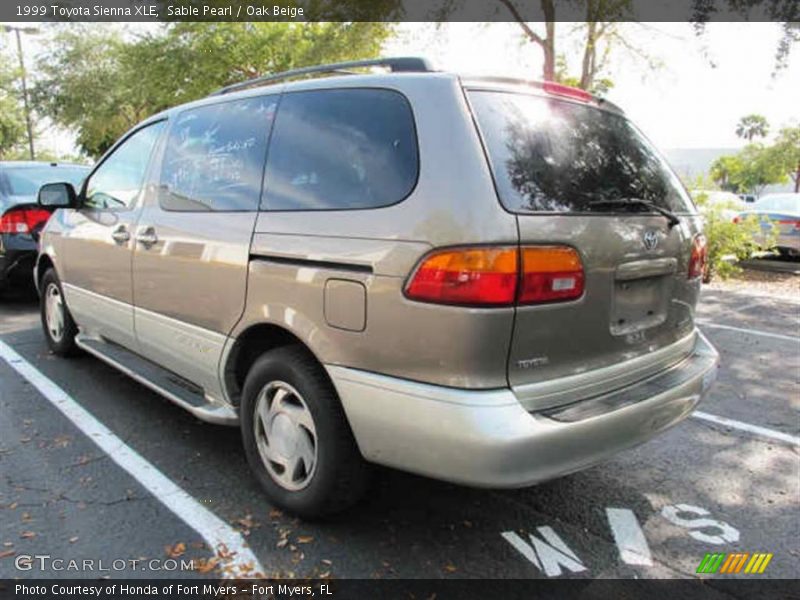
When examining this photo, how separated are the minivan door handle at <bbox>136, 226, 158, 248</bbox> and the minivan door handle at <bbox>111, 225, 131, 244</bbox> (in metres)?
0.16

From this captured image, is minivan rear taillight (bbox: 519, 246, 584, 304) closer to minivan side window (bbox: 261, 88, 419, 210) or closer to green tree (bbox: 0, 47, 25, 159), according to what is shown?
minivan side window (bbox: 261, 88, 419, 210)

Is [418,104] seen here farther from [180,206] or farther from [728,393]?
[728,393]

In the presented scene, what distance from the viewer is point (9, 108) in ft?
106

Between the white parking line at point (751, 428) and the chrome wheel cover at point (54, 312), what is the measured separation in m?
4.70

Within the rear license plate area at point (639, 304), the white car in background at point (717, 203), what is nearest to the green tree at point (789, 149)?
the white car in background at point (717, 203)

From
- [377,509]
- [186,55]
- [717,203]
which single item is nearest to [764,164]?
[717,203]

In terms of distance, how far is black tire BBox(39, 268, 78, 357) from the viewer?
16.6 feet

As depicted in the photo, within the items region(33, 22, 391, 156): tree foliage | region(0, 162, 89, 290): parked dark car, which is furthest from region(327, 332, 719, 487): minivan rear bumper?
region(33, 22, 391, 156): tree foliage

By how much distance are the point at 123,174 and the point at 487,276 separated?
3.04m

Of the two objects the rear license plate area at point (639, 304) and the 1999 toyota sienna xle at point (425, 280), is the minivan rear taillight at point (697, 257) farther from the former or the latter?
the rear license plate area at point (639, 304)

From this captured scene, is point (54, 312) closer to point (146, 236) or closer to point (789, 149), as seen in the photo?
point (146, 236)

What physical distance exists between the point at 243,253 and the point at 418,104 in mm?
1078

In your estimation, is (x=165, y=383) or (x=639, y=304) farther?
(x=165, y=383)

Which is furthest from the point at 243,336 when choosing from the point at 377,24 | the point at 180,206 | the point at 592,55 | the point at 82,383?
the point at 377,24
